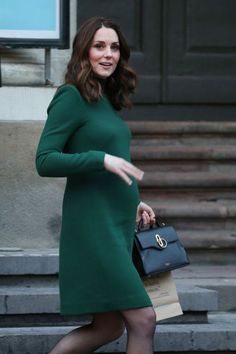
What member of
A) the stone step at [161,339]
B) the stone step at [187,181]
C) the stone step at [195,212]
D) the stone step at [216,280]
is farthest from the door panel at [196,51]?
the stone step at [161,339]

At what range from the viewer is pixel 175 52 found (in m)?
9.30

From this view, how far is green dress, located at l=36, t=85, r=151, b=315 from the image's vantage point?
4961 millimetres

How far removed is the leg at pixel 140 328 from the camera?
4980mm

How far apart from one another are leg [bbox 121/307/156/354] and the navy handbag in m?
0.32

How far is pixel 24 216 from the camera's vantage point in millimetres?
7305

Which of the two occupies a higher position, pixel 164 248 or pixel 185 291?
pixel 164 248

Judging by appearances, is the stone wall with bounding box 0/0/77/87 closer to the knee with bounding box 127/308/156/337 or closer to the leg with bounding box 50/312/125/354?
the leg with bounding box 50/312/125/354

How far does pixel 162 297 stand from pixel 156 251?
227 millimetres

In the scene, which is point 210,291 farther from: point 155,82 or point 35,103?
point 155,82

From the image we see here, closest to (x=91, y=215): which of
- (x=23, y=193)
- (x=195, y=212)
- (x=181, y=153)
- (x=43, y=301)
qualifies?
(x=43, y=301)

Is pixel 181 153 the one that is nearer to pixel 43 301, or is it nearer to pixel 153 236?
pixel 43 301

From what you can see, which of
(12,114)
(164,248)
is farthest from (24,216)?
(164,248)

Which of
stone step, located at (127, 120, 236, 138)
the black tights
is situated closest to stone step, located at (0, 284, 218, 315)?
the black tights

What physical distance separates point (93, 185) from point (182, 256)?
0.65 metres
